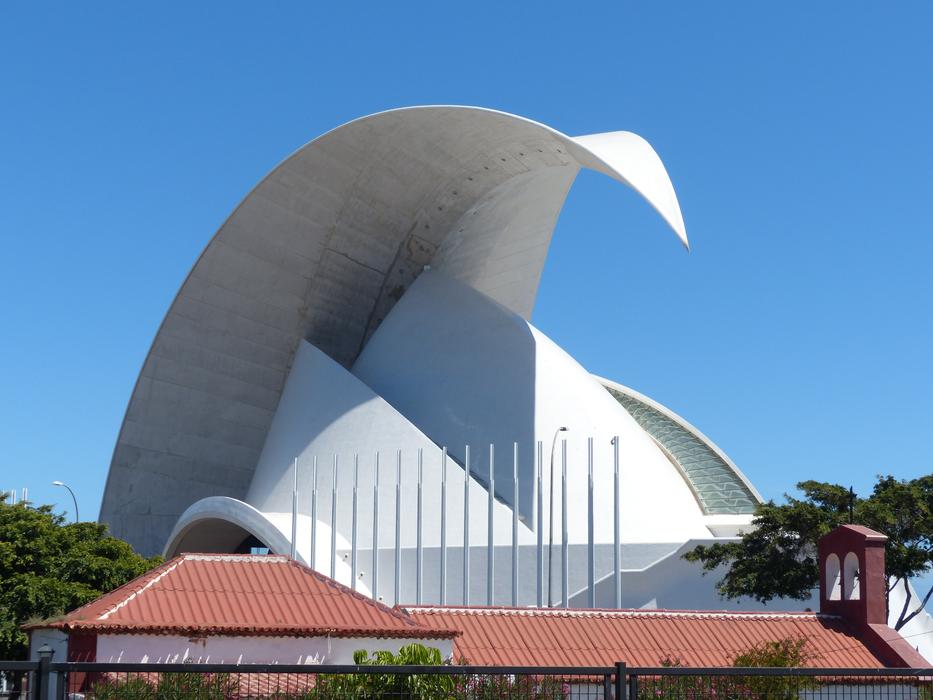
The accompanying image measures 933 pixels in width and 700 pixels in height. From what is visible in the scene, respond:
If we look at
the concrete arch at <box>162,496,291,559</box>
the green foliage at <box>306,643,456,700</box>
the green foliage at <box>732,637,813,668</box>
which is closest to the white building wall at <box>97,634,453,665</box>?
the green foliage at <box>306,643,456,700</box>

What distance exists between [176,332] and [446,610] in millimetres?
27258

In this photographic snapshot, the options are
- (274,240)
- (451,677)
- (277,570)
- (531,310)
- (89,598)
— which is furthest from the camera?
(531,310)

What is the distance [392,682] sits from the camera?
1343cm

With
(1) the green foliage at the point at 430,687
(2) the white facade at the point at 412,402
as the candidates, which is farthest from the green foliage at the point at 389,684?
(2) the white facade at the point at 412,402

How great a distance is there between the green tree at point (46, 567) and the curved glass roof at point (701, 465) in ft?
61.6

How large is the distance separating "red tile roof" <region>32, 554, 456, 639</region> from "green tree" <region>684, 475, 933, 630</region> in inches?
657

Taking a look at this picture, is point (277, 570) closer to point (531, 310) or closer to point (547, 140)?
point (547, 140)

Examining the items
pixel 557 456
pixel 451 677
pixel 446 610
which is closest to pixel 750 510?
pixel 557 456

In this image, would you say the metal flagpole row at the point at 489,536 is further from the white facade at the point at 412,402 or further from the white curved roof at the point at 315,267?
the white curved roof at the point at 315,267

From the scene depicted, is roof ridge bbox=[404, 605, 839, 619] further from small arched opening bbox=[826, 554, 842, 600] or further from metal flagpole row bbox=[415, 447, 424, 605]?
metal flagpole row bbox=[415, 447, 424, 605]

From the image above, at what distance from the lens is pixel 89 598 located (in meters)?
30.1


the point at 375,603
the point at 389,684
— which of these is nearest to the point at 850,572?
the point at 375,603

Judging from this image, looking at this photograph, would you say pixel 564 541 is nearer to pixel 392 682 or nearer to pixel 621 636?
pixel 621 636

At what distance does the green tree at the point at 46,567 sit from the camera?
29.2 m
